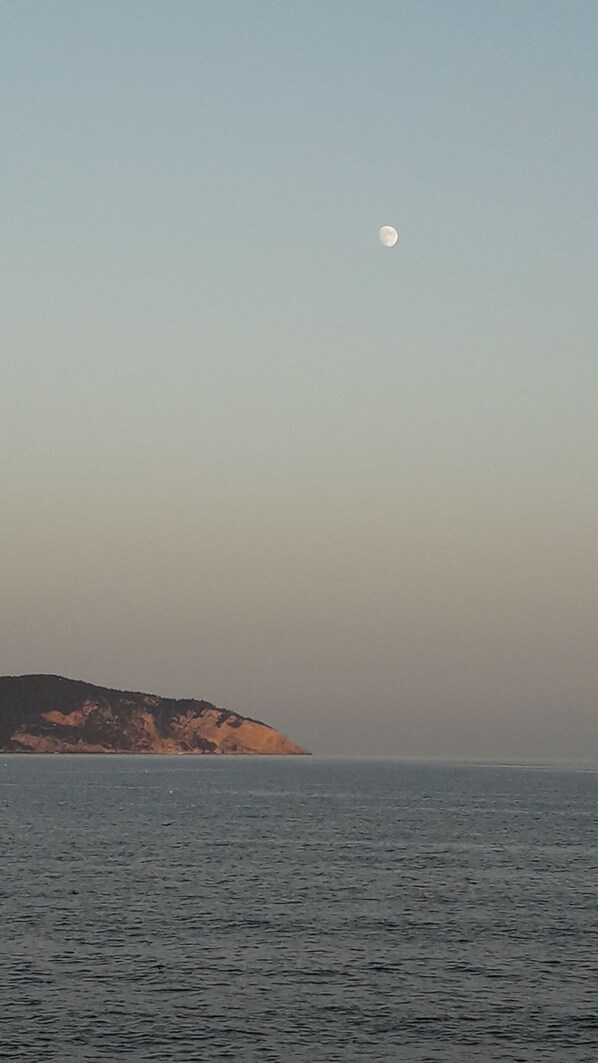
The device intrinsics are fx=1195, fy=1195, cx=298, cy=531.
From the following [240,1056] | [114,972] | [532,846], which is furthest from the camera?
[532,846]

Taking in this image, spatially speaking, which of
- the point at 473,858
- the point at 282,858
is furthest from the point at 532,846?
the point at 282,858

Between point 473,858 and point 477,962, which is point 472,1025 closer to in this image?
point 477,962

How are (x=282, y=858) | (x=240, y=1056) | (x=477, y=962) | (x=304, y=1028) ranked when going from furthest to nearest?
(x=282, y=858) → (x=477, y=962) → (x=304, y=1028) → (x=240, y=1056)

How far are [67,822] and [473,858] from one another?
244ft

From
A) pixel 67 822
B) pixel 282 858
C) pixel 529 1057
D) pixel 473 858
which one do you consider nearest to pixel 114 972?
pixel 529 1057

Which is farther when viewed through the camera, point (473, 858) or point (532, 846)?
point (532, 846)

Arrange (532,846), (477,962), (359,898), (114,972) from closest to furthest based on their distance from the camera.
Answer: (114,972)
(477,962)
(359,898)
(532,846)

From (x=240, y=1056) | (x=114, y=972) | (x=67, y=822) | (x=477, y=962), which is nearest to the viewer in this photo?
(x=240, y=1056)

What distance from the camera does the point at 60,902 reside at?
101 m

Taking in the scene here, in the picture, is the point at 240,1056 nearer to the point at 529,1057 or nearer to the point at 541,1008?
the point at 529,1057

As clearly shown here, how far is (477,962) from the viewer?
79125 mm

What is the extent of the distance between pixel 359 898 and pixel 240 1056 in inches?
1953

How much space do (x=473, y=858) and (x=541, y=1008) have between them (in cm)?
7449

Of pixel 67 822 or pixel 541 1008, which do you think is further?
pixel 67 822
